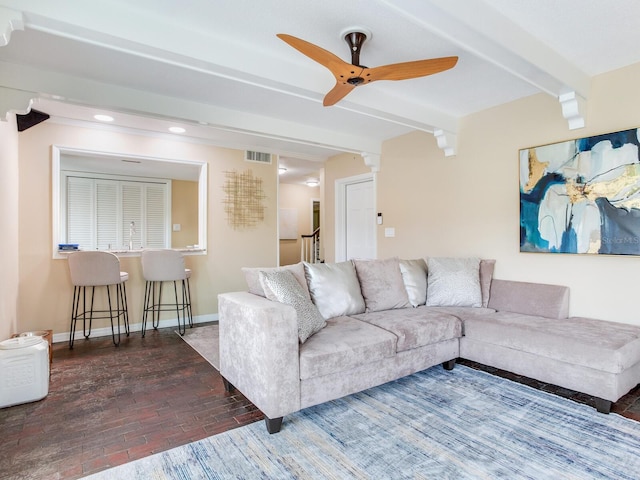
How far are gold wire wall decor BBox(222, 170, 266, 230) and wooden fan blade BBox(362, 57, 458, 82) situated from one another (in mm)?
3142

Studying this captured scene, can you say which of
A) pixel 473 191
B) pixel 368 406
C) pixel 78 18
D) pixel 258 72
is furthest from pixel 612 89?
pixel 78 18

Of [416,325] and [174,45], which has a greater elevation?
[174,45]

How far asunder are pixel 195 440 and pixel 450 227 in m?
3.25

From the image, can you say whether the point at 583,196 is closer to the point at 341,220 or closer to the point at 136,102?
the point at 341,220

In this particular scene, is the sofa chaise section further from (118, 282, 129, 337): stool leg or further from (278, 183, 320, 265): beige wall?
(278, 183, 320, 265): beige wall

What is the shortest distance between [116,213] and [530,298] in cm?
654

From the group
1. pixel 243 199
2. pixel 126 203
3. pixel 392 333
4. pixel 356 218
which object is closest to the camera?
pixel 392 333

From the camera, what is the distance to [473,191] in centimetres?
378

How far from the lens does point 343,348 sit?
7.13 ft

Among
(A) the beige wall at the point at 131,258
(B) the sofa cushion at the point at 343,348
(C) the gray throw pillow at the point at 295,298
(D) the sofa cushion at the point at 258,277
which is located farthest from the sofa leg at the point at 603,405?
(A) the beige wall at the point at 131,258

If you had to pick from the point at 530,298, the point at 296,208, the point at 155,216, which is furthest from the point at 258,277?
the point at 296,208

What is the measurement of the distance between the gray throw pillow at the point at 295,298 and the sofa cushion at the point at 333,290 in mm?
321

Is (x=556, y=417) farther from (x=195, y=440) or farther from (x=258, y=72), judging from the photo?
(x=258, y=72)

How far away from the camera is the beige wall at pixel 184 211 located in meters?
6.91
